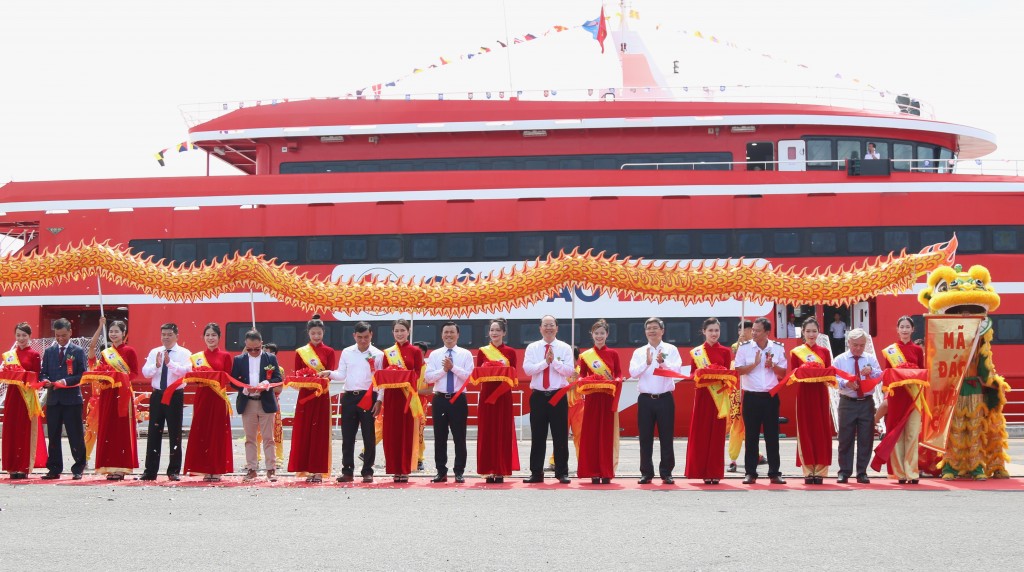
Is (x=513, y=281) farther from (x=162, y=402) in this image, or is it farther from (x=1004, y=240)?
(x=1004, y=240)

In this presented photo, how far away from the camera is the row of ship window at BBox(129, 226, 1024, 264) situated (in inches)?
858

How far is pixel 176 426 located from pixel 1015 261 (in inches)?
663

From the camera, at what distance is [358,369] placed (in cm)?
1111

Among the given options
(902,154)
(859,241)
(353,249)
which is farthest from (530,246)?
(902,154)

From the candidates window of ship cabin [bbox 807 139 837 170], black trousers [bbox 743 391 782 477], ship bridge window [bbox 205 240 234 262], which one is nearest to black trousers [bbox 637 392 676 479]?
black trousers [bbox 743 391 782 477]

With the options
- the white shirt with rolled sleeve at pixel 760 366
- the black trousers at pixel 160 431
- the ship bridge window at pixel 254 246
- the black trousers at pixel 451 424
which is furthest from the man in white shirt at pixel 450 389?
the ship bridge window at pixel 254 246

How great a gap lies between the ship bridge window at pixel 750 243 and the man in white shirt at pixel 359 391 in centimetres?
1246

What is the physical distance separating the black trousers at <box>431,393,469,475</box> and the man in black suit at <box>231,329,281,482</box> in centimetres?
164

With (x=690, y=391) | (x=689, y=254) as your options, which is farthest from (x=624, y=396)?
(x=689, y=254)

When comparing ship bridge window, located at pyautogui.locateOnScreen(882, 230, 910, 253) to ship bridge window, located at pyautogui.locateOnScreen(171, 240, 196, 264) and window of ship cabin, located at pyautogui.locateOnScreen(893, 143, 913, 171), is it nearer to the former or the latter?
window of ship cabin, located at pyautogui.locateOnScreen(893, 143, 913, 171)

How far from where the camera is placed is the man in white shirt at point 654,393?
1064 cm

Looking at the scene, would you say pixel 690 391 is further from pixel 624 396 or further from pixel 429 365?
pixel 429 365

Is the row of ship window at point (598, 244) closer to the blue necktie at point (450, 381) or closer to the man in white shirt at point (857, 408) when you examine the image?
the blue necktie at point (450, 381)

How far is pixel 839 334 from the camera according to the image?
67.9 feet
